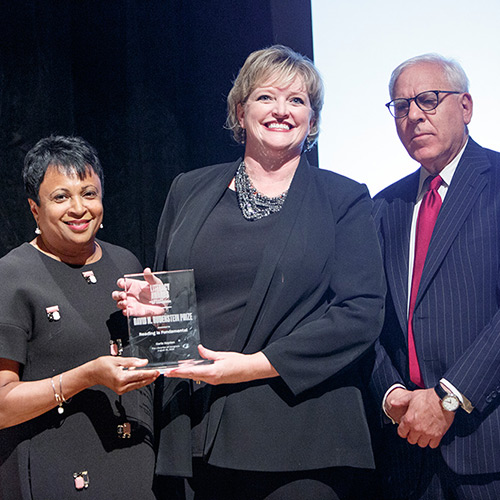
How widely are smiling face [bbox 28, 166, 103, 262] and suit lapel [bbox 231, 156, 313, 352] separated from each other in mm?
564

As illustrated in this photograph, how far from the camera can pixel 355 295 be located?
5.88 feet

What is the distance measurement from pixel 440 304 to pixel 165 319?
81cm

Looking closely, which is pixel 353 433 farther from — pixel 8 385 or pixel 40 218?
pixel 40 218

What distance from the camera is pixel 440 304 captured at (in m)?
1.98

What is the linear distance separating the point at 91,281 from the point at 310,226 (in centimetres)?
67

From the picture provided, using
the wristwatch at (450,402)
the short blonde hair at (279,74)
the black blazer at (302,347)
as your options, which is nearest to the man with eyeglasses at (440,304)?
the wristwatch at (450,402)

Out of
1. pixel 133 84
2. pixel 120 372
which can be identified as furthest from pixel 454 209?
pixel 133 84

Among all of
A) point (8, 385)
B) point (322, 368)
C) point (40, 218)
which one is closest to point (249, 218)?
point (322, 368)

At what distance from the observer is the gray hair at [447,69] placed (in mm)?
2176

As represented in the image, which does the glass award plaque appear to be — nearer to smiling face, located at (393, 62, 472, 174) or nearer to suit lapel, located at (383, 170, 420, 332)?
suit lapel, located at (383, 170, 420, 332)

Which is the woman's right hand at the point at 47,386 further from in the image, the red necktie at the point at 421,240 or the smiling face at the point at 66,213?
the red necktie at the point at 421,240

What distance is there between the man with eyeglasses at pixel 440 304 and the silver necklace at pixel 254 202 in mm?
471

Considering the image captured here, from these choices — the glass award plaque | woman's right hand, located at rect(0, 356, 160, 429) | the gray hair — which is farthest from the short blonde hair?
woman's right hand, located at rect(0, 356, 160, 429)

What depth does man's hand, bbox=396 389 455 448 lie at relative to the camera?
1885 mm
